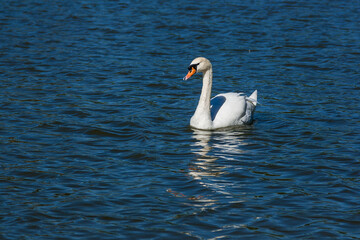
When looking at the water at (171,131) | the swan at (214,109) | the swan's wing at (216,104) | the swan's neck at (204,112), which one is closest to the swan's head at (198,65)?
the swan at (214,109)

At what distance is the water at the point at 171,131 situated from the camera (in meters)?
8.42

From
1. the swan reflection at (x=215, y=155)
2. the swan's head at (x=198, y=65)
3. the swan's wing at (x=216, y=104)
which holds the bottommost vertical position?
the swan reflection at (x=215, y=155)

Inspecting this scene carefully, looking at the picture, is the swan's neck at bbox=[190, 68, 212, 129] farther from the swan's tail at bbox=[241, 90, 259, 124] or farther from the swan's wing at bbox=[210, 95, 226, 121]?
the swan's tail at bbox=[241, 90, 259, 124]

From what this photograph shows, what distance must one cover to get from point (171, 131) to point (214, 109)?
117 cm

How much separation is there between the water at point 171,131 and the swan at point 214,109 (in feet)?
0.90

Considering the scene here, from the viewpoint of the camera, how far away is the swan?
40.7 feet

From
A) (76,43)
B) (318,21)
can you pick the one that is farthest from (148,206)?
(318,21)

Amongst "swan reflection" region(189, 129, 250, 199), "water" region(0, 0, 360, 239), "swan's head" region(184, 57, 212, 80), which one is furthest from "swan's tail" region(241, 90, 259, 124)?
"swan's head" region(184, 57, 212, 80)

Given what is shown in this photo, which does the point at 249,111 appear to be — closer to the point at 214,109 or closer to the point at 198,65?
the point at 214,109

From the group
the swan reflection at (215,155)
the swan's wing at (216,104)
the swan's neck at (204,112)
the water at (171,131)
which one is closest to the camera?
the water at (171,131)

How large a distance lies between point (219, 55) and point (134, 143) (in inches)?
297

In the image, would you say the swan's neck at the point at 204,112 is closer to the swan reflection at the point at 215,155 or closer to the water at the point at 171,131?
the swan reflection at the point at 215,155

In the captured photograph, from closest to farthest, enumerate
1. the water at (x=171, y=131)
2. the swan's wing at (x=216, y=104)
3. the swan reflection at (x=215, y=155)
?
the water at (x=171, y=131) → the swan reflection at (x=215, y=155) → the swan's wing at (x=216, y=104)

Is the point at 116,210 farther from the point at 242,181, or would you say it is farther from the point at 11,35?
the point at 11,35
